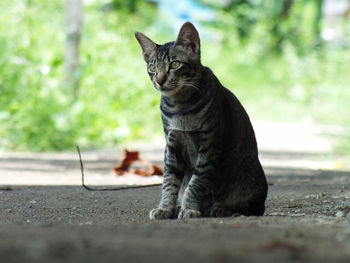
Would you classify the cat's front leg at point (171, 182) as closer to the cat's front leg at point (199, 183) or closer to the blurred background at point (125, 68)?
the cat's front leg at point (199, 183)

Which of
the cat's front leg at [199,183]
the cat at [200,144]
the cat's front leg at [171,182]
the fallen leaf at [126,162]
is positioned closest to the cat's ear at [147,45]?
the cat at [200,144]

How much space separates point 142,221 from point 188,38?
1257 millimetres

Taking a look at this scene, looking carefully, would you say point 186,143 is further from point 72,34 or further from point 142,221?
point 72,34

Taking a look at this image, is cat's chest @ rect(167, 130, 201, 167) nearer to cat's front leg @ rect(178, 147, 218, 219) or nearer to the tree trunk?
cat's front leg @ rect(178, 147, 218, 219)

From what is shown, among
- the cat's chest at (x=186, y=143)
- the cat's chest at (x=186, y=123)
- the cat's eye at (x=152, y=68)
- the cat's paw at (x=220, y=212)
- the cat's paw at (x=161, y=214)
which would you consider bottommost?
the cat's paw at (x=161, y=214)

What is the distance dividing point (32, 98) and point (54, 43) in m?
3.70

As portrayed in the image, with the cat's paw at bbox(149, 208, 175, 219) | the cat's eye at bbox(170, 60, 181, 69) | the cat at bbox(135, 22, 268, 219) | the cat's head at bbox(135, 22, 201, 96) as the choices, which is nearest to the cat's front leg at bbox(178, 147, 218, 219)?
the cat at bbox(135, 22, 268, 219)

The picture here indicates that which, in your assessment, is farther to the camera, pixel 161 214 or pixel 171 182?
pixel 171 182

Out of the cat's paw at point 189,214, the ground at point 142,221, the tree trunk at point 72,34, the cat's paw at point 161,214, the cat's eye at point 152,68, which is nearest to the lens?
the ground at point 142,221

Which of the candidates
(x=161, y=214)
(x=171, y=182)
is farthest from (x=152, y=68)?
(x=161, y=214)

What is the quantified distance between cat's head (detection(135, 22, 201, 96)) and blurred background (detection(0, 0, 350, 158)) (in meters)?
0.74

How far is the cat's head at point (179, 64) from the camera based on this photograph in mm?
4309

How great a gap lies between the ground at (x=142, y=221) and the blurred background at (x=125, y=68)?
4.23 ft

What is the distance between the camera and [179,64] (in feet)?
14.3
